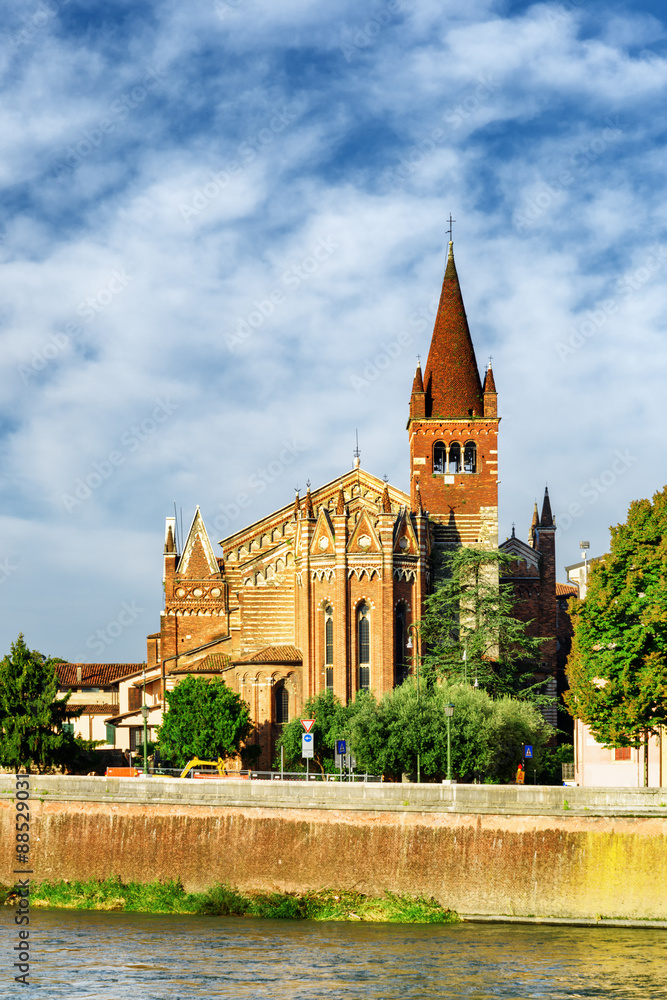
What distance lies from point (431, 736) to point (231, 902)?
1141 centimetres

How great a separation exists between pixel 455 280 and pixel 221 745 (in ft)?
104

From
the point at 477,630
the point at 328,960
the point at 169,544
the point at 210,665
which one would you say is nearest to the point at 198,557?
the point at 169,544

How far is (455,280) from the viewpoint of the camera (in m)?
76.2

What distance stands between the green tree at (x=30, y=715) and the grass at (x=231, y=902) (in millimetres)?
11529

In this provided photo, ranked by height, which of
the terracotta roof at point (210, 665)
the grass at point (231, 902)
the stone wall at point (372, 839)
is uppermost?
the terracotta roof at point (210, 665)

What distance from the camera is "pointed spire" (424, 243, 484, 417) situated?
7419 cm

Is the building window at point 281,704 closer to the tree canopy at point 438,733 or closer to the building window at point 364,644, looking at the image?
the building window at point 364,644

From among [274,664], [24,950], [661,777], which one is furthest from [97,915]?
[274,664]

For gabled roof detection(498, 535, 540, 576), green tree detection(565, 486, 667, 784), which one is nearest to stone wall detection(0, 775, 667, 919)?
green tree detection(565, 486, 667, 784)

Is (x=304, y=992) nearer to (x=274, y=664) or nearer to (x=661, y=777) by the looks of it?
(x=661, y=777)

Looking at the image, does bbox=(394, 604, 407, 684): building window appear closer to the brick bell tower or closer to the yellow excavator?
the brick bell tower

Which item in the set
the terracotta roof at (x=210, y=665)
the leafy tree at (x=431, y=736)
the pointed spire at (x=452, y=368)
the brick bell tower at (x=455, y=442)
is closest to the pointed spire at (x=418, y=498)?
the brick bell tower at (x=455, y=442)

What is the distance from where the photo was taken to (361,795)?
135ft

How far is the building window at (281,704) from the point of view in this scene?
6694cm
